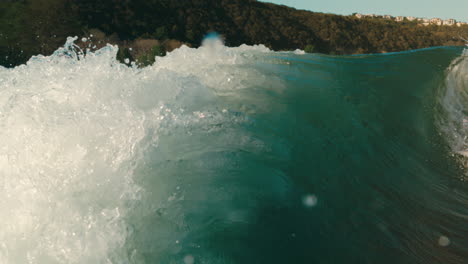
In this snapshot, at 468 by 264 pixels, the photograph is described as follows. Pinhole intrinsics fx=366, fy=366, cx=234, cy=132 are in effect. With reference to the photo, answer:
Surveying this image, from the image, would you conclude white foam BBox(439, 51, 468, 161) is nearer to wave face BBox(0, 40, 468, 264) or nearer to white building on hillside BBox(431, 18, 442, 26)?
wave face BBox(0, 40, 468, 264)

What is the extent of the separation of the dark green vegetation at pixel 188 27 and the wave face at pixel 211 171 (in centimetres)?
1892

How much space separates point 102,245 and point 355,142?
265 centimetres

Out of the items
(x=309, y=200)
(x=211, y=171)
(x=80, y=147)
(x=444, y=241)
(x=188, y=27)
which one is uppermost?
(x=80, y=147)

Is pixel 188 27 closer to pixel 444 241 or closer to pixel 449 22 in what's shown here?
pixel 444 241

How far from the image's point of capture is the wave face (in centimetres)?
263

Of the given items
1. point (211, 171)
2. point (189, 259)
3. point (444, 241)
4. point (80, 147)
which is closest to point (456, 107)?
point (444, 241)

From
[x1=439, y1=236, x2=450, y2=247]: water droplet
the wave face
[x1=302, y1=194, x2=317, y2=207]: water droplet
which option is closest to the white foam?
the wave face

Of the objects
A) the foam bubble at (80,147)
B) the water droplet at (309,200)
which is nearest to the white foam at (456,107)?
the water droplet at (309,200)

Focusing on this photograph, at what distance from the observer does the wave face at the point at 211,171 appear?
263cm

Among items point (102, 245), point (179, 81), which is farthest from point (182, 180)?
point (179, 81)

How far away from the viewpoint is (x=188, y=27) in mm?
34688

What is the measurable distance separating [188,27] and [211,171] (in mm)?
33370

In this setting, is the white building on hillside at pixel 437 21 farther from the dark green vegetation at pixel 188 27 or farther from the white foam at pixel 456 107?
the white foam at pixel 456 107

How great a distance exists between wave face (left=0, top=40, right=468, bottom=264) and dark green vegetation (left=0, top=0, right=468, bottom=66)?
18920 millimetres
